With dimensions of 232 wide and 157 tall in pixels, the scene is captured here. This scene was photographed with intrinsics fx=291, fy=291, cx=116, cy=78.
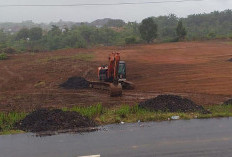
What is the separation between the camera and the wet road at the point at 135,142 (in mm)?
9414

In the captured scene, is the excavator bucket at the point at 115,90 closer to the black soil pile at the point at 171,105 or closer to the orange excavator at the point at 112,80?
the orange excavator at the point at 112,80

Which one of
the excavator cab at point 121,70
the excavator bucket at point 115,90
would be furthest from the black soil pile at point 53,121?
the excavator cab at point 121,70

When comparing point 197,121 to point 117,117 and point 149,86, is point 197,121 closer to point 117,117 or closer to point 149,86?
point 117,117

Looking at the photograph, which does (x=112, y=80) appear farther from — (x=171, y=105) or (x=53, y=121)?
(x=53, y=121)

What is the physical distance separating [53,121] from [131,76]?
1249 cm

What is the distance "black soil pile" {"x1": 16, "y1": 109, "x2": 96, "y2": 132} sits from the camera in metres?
11.4

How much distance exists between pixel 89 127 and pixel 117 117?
150 centimetres

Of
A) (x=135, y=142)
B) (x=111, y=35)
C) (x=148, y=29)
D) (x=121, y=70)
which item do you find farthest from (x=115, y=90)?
(x=111, y=35)

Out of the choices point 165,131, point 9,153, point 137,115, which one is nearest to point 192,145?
point 165,131

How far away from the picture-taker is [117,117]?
492 inches

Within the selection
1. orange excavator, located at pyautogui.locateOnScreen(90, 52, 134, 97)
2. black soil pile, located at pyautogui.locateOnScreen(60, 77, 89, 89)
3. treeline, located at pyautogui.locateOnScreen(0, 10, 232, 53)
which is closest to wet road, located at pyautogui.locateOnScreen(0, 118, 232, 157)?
orange excavator, located at pyautogui.locateOnScreen(90, 52, 134, 97)

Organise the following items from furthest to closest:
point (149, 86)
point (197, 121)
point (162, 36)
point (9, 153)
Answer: point (162, 36), point (149, 86), point (197, 121), point (9, 153)

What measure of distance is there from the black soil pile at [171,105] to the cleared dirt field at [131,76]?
6.83 feet

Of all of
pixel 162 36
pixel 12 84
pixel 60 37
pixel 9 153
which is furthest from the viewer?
pixel 162 36
